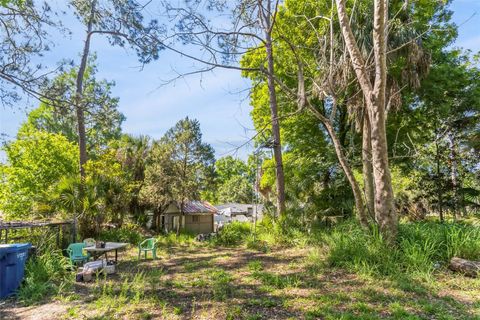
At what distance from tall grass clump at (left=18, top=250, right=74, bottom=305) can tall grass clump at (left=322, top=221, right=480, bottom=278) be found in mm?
5337

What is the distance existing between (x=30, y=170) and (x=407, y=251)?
47.1ft

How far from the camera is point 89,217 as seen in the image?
36.0 feet

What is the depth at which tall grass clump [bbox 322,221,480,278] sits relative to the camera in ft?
17.5

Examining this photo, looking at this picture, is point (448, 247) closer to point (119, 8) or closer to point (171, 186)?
point (119, 8)

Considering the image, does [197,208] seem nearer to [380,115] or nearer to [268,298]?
[380,115]

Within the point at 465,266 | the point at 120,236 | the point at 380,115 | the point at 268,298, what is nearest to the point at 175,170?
the point at 120,236

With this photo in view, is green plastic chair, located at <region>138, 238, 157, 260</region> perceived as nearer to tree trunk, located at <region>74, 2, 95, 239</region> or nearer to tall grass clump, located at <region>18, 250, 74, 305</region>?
tall grass clump, located at <region>18, 250, 74, 305</region>

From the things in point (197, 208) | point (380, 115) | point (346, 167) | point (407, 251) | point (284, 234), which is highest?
point (380, 115)

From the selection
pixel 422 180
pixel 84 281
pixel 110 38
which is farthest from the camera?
pixel 422 180

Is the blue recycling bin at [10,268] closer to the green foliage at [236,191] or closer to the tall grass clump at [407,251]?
the tall grass clump at [407,251]

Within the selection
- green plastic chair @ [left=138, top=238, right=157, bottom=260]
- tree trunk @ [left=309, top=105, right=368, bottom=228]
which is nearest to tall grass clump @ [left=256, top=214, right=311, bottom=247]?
tree trunk @ [left=309, top=105, right=368, bottom=228]

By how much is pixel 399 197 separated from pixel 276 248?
8.70 metres

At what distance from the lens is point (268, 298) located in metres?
4.47

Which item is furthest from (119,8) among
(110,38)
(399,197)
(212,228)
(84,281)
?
(212,228)
